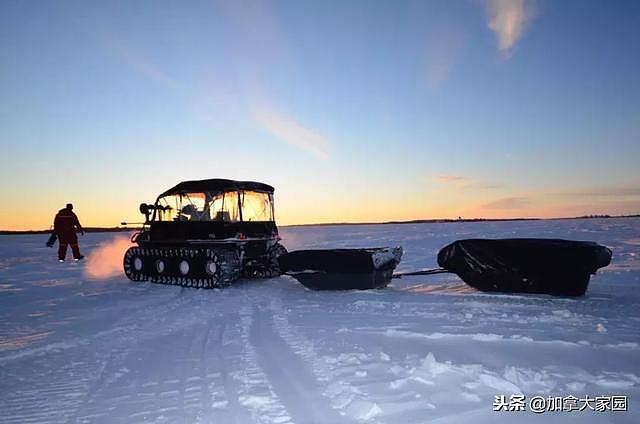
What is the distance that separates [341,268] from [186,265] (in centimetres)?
434

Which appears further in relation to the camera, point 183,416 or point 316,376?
point 316,376

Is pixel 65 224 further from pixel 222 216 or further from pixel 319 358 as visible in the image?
pixel 319 358

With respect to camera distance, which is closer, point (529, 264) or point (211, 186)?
point (529, 264)

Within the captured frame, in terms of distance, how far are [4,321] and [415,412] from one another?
23.1 ft

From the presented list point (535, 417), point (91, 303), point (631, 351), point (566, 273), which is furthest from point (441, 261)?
point (91, 303)

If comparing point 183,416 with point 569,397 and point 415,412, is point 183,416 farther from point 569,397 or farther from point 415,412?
point 569,397

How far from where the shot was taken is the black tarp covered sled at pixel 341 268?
8641 mm

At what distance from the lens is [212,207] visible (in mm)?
10719

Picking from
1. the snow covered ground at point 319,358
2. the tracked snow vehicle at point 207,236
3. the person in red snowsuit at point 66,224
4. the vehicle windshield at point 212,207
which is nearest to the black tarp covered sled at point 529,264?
the snow covered ground at point 319,358

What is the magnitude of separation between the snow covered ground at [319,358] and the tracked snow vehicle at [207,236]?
86.7 inches

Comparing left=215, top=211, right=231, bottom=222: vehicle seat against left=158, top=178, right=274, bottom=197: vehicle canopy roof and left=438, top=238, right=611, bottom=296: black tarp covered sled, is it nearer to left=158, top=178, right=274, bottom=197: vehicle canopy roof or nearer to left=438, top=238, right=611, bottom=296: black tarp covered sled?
left=158, top=178, right=274, bottom=197: vehicle canopy roof

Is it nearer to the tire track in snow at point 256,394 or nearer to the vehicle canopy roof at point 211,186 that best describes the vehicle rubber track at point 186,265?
the vehicle canopy roof at point 211,186

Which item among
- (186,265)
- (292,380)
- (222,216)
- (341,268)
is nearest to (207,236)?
(222,216)

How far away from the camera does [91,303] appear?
8.07 meters
